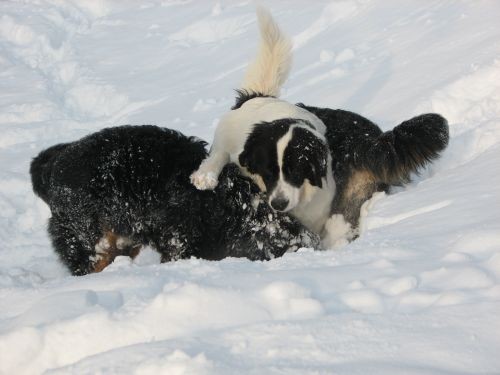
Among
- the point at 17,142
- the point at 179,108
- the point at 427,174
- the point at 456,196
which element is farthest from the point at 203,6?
the point at 456,196

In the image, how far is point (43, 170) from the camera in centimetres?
407

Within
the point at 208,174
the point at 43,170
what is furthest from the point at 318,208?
the point at 43,170

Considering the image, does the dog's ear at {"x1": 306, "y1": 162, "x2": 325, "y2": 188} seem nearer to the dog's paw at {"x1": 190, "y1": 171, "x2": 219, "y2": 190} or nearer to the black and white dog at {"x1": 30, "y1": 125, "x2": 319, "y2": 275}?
the black and white dog at {"x1": 30, "y1": 125, "x2": 319, "y2": 275}

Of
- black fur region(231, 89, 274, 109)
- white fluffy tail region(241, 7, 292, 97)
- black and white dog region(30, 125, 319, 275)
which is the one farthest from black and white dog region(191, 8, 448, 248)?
white fluffy tail region(241, 7, 292, 97)

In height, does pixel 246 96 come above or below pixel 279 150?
above

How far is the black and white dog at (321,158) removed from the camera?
398 cm

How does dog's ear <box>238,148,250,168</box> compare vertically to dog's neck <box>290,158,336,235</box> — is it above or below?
above

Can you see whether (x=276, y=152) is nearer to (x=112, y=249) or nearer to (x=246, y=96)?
(x=112, y=249)

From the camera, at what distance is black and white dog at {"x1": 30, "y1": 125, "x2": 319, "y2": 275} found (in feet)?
12.4

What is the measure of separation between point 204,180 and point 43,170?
1.18m

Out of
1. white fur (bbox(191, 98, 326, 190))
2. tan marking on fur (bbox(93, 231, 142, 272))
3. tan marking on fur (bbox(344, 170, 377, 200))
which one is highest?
white fur (bbox(191, 98, 326, 190))

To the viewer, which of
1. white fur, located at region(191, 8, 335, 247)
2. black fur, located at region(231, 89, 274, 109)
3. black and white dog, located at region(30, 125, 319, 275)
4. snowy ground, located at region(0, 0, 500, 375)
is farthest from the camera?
black fur, located at region(231, 89, 274, 109)

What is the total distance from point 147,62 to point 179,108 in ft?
8.75

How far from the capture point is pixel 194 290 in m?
2.18
